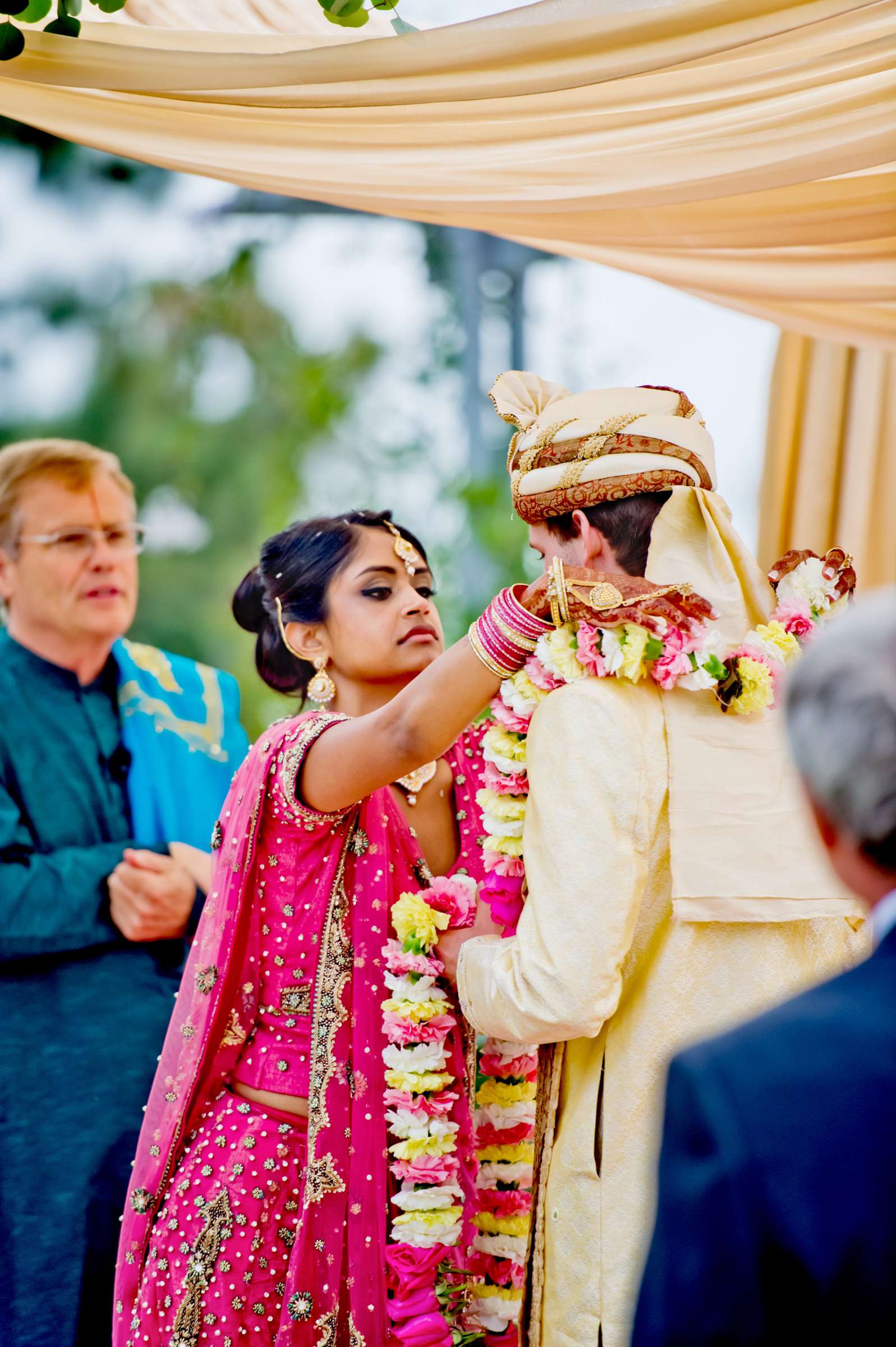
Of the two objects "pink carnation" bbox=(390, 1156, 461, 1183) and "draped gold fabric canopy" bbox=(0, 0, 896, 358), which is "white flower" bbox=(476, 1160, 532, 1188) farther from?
"draped gold fabric canopy" bbox=(0, 0, 896, 358)

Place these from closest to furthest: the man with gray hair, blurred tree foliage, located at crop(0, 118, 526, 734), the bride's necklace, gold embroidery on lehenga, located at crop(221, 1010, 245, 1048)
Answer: the man with gray hair
gold embroidery on lehenga, located at crop(221, 1010, 245, 1048)
the bride's necklace
blurred tree foliage, located at crop(0, 118, 526, 734)

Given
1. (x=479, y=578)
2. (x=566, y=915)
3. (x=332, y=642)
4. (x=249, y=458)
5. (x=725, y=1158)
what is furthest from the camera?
(x=479, y=578)

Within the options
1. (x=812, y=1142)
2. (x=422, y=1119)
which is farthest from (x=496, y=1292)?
(x=812, y=1142)

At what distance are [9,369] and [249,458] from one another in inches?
27.4

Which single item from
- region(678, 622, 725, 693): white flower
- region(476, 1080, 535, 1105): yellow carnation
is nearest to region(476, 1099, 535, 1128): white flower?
region(476, 1080, 535, 1105): yellow carnation

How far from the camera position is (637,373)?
159 inches

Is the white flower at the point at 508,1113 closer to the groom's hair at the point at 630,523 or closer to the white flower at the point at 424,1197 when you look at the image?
the white flower at the point at 424,1197

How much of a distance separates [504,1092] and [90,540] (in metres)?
1.76

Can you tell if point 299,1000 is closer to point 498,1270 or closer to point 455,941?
point 455,941

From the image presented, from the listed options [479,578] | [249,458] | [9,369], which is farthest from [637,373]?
[9,369]

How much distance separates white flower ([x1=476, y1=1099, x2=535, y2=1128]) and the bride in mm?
104

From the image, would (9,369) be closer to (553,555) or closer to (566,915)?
(553,555)

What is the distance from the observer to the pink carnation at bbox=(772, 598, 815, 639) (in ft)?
7.14

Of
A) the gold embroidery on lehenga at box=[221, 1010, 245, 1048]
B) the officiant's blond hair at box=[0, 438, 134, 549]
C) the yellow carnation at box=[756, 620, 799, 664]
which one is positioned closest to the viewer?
the yellow carnation at box=[756, 620, 799, 664]
